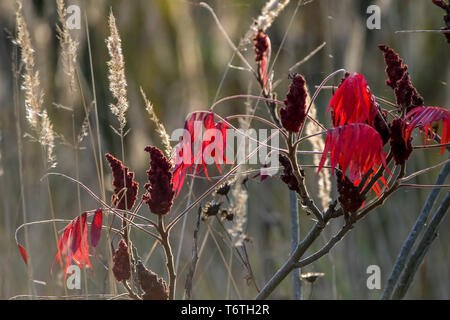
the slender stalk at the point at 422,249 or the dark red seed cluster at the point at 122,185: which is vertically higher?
the dark red seed cluster at the point at 122,185

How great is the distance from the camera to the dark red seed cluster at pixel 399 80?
2.29ft

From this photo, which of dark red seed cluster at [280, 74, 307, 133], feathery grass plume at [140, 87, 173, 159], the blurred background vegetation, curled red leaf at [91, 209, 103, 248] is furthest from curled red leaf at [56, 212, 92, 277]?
the blurred background vegetation

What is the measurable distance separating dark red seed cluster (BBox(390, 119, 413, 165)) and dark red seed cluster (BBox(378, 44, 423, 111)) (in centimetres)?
5

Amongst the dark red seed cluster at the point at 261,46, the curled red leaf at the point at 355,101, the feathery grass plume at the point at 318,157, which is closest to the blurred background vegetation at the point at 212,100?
the feathery grass plume at the point at 318,157

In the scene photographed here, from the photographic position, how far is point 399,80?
28.4 inches

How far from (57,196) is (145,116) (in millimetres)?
361

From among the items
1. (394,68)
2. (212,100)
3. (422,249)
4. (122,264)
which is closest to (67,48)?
(122,264)

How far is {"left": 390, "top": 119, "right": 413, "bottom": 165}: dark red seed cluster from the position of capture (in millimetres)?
655

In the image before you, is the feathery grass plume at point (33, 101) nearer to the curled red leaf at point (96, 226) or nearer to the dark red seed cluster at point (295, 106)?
the curled red leaf at point (96, 226)

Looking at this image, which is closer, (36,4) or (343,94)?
(343,94)

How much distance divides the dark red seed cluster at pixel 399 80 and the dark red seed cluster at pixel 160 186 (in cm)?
26
